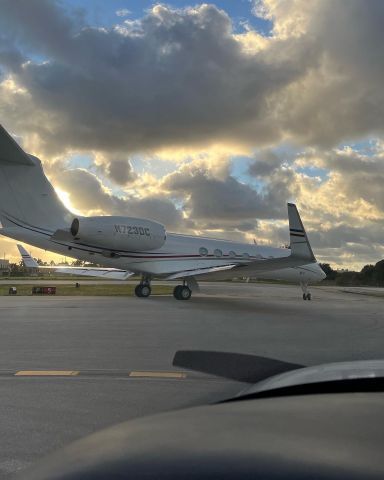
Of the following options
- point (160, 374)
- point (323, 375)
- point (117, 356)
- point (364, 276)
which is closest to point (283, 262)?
point (117, 356)

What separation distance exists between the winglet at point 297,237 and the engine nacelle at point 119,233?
685cm

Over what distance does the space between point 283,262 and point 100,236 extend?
7.80m

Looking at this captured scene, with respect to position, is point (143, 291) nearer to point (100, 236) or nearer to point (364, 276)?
point (100, 236)

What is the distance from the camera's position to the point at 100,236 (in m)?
21.2

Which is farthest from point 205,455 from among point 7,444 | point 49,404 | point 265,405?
point 49,404

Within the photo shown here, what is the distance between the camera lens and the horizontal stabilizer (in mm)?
20438

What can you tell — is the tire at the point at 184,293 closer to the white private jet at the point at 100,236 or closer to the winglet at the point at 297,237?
the white private jet at the point at 100,236

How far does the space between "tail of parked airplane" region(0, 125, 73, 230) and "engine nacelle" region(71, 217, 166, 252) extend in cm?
130

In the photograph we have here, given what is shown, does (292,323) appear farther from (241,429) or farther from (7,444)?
(241,429)

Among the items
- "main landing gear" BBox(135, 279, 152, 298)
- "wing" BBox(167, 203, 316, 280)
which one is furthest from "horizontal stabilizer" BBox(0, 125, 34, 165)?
"wing" BBox(167, 203, 316, 280)

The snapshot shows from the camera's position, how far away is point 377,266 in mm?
84250

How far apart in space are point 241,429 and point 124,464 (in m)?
0.33

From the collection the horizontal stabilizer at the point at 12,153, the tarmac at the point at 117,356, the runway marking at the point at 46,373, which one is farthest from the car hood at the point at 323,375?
the horizontal stabilizer at the point at 12,153

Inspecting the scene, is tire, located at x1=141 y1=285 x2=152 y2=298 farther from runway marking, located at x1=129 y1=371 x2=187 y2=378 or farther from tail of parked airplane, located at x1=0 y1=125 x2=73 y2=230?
runway marking, located at x1=129 y1=371 x2=187 y2=378
